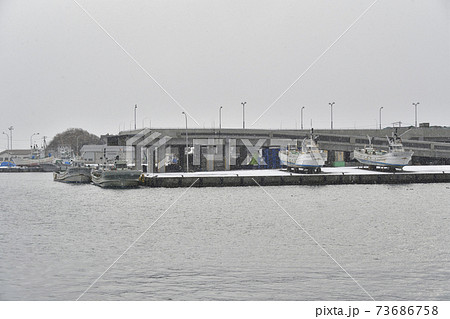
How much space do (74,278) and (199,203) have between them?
40474 millimetres

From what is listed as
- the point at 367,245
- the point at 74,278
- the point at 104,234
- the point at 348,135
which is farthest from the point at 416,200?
the point at 348,135

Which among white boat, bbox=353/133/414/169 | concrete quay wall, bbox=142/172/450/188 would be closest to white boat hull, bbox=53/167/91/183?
concrete quay wall, bbox=142/172/450/188

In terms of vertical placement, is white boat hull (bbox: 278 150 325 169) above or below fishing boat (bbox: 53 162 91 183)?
above

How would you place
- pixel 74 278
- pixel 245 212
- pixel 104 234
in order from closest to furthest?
pixel 74 278 → pixel 104 234 → pixel 245 212

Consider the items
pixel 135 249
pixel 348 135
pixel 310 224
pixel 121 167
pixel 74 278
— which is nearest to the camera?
pixel 74 278

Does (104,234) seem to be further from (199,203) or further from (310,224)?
(199,203)

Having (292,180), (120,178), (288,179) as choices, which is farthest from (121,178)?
(292,180)

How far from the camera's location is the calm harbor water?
23453mm

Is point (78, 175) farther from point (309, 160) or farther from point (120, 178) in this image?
point (309, 160)

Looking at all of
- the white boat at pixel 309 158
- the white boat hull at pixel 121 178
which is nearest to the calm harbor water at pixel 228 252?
the white boat hull at pixel 121 178

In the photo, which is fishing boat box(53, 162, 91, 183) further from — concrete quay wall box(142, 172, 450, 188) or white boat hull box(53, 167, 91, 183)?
concrete quay wall box(142, 172, 450, 188)

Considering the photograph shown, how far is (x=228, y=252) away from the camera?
106 feet

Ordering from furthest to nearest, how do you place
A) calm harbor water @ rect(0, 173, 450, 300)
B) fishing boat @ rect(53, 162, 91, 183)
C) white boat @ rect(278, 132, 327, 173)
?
fishing boat @ rect(53, 162, 91, 183), white boat @ rect(278, 132, 327, 173), calm harbor water @ rect(0, 173, 450, 300)

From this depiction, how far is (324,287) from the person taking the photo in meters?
23.6
